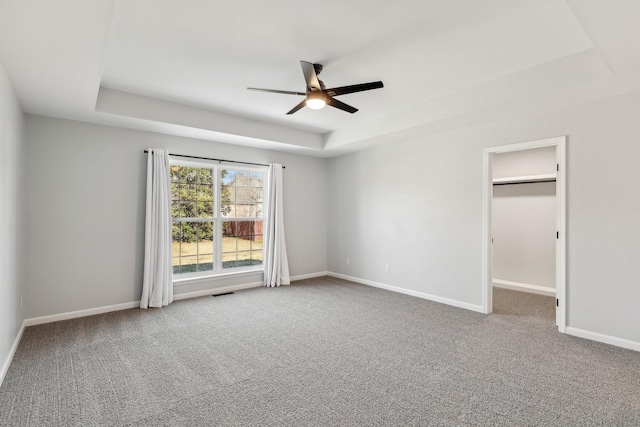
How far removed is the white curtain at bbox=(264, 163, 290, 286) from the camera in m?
5.76

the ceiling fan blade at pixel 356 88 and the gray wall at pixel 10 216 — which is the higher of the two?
the ceiling fan blade at pixel 356 88

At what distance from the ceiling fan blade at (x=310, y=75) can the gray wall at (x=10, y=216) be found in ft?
7.79

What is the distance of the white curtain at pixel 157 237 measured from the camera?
4473 millimetres

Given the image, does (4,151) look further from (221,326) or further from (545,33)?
(545,33)

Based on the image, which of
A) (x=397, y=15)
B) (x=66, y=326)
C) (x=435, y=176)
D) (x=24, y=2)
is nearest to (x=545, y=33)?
(x=397, y=15)

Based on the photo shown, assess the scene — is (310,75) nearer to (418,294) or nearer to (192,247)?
(192,247)

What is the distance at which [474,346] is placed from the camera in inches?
125

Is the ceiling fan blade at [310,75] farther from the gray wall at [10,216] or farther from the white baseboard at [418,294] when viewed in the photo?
the white baseboard at [418,294]

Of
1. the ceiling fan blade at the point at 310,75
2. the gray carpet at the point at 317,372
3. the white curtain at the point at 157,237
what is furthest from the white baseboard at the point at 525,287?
the white curtain at the point at 157,237

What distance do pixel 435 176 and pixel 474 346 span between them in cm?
248

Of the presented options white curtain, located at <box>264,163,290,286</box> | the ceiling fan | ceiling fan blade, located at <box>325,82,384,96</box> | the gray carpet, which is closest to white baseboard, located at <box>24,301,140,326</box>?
the gray carpet

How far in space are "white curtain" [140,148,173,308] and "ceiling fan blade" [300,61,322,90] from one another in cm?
273

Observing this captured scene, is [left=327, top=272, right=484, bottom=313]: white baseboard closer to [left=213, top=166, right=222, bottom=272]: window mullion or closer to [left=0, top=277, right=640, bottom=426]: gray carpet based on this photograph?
[left=0, top=277, right=640, bottom=426]: gray carpet

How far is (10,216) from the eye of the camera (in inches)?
116
